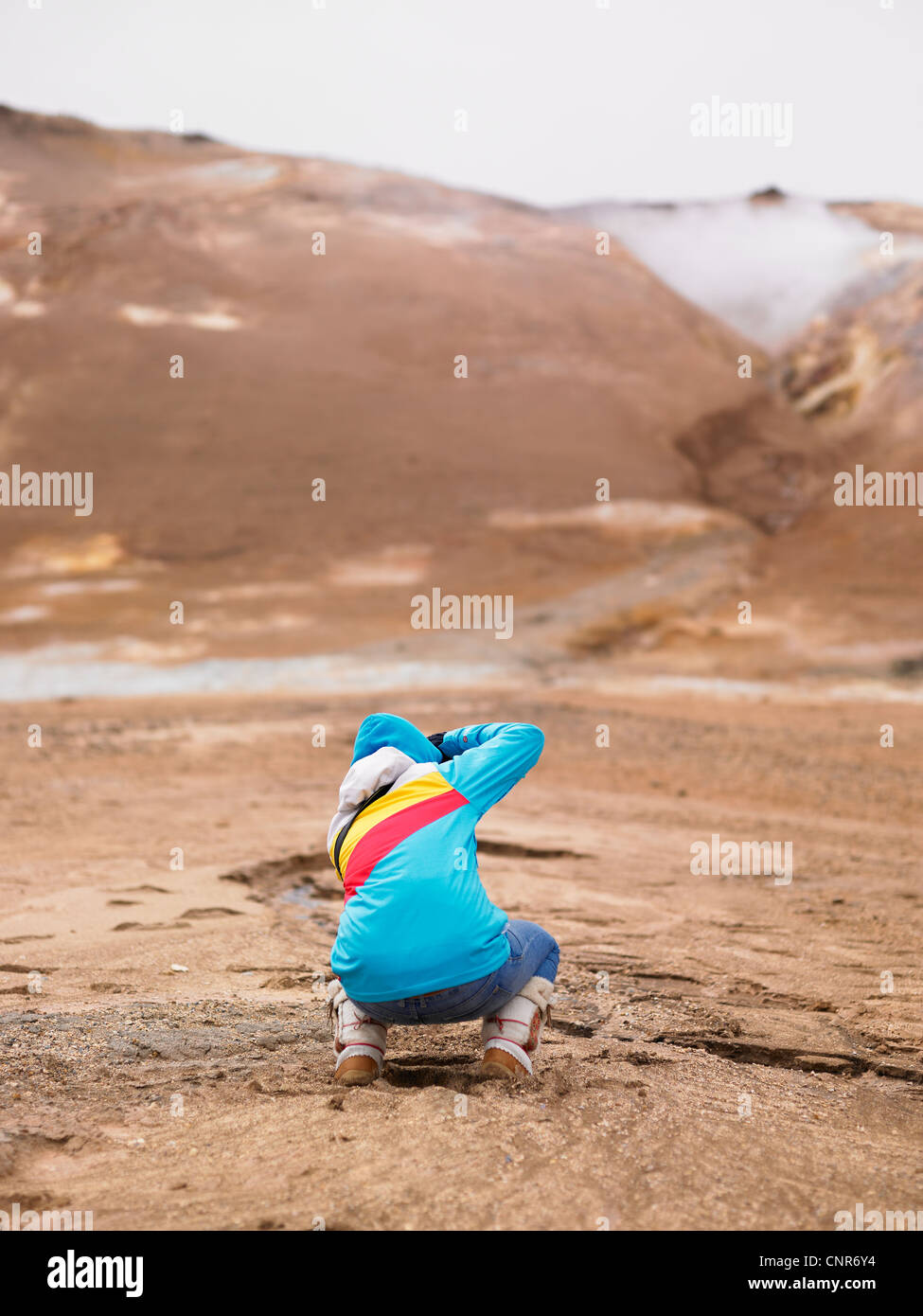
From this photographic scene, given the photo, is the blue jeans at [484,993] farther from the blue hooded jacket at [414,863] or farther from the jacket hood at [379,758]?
the jacket hood at [379,758]

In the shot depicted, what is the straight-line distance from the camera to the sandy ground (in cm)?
245

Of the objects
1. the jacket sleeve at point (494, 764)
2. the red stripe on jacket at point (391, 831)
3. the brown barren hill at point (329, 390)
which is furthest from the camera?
the brown barren hill at point (329, 390)

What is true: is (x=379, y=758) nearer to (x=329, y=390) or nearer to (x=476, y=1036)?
(x=476, y=1036)

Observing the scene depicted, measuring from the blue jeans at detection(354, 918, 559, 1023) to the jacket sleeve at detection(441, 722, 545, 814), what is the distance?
1.37ft

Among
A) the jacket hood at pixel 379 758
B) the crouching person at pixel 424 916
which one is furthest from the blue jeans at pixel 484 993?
the jacket hood at pixel 379 758

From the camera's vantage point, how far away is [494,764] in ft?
10.1

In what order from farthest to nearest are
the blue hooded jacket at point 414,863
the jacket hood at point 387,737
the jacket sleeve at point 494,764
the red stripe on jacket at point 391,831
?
the jacket hood at point 387,737 < the jacket sleeve at point 494,764 < the red stripe on jacket at point 391,831 < the blue hooded jacket at point 414,863

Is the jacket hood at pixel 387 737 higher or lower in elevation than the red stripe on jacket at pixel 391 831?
higher

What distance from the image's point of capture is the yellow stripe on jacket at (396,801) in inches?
118

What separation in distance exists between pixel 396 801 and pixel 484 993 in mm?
594

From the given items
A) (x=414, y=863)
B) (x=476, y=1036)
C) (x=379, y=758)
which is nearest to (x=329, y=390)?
(x=476, y=1036)
